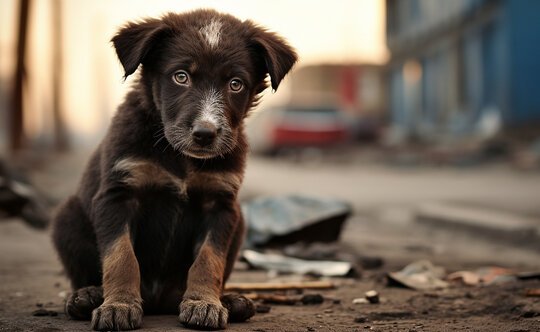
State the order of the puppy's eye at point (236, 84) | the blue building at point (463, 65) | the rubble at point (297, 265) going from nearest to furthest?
1. the puppy's eye at point (236, 84)
2. the rubble at point (297, 265)
3. the blue building at point (463, 65)

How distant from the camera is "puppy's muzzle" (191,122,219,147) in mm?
Result: 4379

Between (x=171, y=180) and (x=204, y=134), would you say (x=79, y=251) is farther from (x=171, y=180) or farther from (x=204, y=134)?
(x=204, y=134)

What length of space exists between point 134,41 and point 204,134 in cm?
76

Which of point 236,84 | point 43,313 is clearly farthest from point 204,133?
point 43,313

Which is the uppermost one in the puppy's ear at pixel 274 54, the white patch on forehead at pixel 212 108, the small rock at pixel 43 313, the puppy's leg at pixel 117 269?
the puppy's ear at pixel 274 54

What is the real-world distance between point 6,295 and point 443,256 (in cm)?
409

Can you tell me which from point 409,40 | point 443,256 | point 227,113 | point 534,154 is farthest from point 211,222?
point 409,40

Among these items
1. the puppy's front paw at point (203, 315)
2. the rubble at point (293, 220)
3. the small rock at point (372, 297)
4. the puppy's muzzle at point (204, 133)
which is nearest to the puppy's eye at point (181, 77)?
the puppy's muzzle at point (204, 133)

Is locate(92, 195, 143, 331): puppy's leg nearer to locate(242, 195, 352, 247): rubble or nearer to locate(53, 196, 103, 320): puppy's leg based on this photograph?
locate(53, 196, 103, 320): puppy's leg

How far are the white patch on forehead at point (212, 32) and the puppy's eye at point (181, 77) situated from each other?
0.21 meters

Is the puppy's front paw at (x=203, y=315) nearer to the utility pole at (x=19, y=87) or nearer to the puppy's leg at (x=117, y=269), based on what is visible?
the puppy's leg at (x=117, y=269)

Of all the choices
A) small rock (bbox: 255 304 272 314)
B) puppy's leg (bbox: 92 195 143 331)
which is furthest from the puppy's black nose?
small rock (bbox: 255 304 272 314)

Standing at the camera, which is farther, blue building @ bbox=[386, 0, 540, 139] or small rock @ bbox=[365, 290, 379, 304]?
blue building @ bbox=[386, 0, 540, 139]

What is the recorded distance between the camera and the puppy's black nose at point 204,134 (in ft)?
14.4
